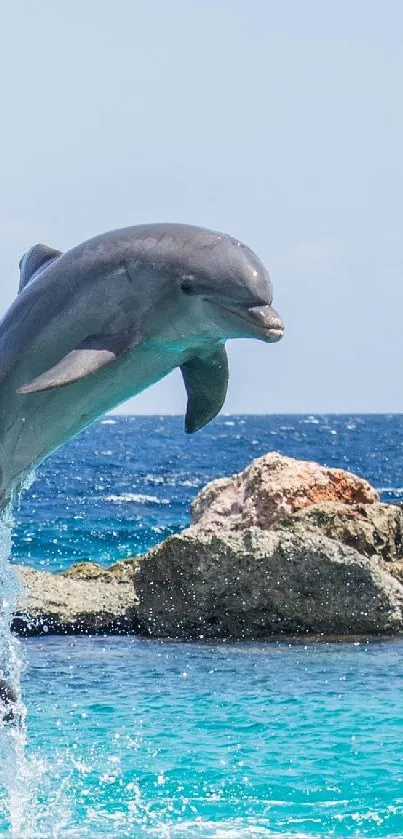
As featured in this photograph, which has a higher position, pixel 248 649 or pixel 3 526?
pixel 3 526

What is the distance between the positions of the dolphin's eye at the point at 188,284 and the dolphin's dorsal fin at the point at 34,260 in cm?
101

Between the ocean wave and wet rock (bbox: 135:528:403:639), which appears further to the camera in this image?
the ocean wave

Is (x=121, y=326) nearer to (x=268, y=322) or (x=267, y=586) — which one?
(x=268, y=322)

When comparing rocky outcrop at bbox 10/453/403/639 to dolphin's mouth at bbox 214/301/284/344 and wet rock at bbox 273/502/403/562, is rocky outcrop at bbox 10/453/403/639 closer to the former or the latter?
wet rock at bbox 273/502/403/562

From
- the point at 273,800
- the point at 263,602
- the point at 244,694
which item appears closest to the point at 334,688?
the point at 244,694

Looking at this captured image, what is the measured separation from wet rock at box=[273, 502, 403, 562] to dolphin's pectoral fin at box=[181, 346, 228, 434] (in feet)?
19.0

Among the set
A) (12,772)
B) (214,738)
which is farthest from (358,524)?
(12,772)

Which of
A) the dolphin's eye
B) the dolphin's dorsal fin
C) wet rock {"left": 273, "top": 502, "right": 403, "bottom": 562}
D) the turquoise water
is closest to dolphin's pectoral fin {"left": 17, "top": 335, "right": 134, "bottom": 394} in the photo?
the dolphin's eye

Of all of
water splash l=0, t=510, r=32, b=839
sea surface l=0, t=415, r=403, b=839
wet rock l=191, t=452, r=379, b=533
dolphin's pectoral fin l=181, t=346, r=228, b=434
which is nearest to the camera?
dolphin's pectoral fin l=181, t=346, r=228, b=434

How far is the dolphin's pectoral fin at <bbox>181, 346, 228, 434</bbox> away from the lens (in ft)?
17.4

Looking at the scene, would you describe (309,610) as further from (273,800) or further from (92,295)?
(92,295)

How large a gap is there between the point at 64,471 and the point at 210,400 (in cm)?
4996

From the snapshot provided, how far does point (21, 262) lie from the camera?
5.91 m

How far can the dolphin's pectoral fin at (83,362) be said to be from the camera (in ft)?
15.4
